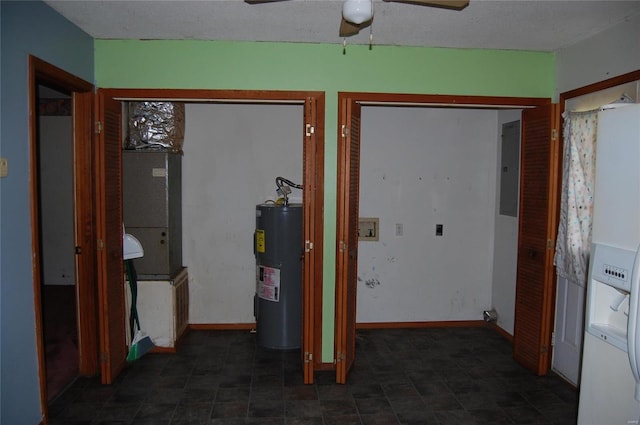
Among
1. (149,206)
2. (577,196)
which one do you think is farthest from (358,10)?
(149,206)

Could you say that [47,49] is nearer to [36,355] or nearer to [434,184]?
[36,355]

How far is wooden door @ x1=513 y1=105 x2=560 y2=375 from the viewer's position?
324 centimetres

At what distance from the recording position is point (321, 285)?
11.1 feet

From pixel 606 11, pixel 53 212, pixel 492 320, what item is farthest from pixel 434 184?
pixel 53 212

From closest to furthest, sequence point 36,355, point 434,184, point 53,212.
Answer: point 36,355, point 434,184, point 53,212

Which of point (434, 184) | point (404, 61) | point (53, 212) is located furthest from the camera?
point (53, 212)

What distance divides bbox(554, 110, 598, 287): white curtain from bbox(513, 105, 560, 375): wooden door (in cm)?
8

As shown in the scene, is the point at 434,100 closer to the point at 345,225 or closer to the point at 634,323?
the point at 345,225

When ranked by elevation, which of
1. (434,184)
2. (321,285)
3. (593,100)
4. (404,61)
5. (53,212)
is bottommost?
(321,285)

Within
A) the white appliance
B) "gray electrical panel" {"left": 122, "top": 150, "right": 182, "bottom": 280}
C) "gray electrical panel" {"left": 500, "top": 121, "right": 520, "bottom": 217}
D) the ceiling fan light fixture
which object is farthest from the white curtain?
"gray electrical panel" {"left": 122, "top": 150, "right": 182, "bottom": 280}

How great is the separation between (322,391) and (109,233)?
186 centimetres

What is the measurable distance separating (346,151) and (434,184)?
1551 millimetres

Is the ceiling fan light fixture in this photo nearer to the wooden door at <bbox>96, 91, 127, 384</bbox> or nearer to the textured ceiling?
the textured ceiling

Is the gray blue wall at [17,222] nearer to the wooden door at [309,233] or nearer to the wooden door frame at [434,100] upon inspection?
the wooden door at [309,233]
